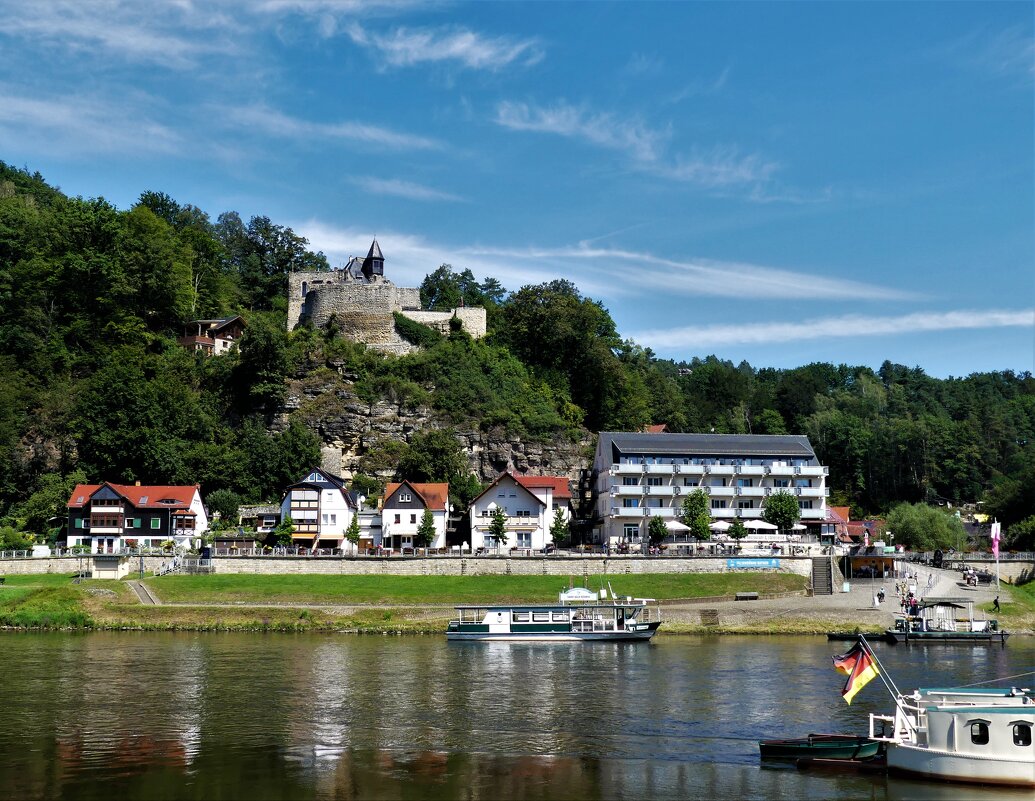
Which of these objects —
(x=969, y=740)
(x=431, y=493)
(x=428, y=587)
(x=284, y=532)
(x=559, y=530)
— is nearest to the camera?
(x=969, y=740)

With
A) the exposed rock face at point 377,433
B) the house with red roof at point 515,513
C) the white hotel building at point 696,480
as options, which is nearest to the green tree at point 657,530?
the white hotel building at point 696,480

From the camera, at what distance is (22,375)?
9981 cm

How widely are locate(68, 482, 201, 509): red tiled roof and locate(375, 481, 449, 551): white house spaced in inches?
638

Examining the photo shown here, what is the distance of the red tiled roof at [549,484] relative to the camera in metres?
92.3

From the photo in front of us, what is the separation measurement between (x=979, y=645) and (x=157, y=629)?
4844cm

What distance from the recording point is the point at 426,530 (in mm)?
84812

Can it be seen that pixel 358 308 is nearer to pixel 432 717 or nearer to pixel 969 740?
pixel 432 717

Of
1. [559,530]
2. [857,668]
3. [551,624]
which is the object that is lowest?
[551,624]

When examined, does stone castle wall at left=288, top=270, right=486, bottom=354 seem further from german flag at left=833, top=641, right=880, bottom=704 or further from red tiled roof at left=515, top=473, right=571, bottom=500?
german flag at left=833, top=641, right=880, bottom=704

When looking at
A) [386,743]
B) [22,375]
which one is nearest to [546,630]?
[386,743]

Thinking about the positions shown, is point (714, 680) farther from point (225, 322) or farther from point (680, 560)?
point (225, 322)

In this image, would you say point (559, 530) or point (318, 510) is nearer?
point (318, 510)

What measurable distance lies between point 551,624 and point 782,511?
107 ft

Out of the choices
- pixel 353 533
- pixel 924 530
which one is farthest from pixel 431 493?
pixel 924 530
